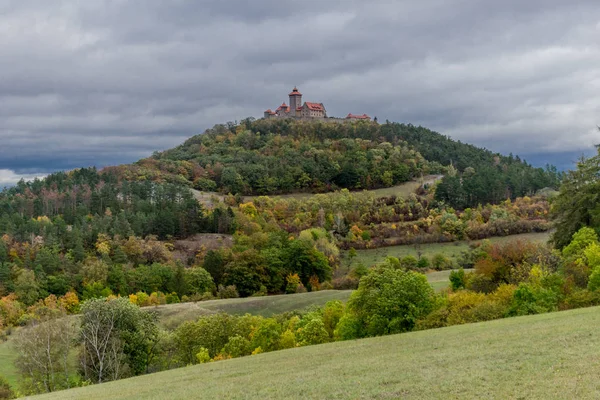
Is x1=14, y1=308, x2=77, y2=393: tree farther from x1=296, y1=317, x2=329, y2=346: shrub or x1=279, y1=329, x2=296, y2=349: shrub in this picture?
x1=296, y1=317, x2=329, y2=346: shrub

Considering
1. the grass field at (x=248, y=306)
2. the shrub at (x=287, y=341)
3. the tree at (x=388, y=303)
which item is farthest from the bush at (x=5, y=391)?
the tree at (x=388, y=303)

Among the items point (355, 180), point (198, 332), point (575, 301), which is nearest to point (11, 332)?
point (198, 332)

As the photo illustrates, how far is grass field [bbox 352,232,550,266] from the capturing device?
122 metres

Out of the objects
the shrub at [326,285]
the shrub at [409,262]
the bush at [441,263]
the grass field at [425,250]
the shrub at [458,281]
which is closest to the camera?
the shrub at [458,281]

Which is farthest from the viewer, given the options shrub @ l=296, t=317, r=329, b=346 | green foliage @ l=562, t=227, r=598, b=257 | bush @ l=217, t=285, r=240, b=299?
bush @ l=217, t=285, r=240, b=299

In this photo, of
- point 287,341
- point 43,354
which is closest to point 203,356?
point 287,341

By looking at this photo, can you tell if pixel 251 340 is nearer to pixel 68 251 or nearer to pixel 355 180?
pixel 68 251

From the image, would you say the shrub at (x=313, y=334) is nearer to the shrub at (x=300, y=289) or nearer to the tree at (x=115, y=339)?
the tree at (x=115, y=339)

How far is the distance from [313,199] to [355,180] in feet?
115

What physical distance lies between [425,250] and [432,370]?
347ft

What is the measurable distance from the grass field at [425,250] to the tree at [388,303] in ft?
230

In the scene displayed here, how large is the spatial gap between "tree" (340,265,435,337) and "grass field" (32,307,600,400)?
8.00 meters

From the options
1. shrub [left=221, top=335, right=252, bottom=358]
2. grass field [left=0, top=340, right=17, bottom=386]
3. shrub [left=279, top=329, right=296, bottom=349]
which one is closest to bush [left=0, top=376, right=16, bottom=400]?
grass field [left=0, top=340, right=17, bottom=386]

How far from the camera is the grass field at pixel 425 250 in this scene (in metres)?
122
